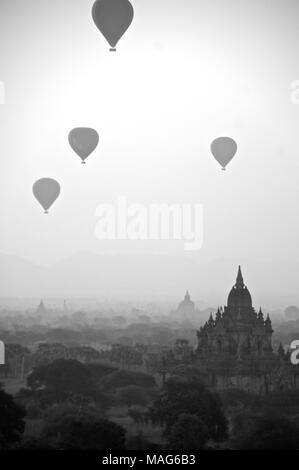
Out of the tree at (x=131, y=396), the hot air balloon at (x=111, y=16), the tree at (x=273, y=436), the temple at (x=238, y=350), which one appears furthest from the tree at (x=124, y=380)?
the hot air balloon at (x=111, y=16)

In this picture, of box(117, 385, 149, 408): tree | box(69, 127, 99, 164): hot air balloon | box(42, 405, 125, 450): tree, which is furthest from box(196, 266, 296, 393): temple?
box(42, 405, 125, 450): tree

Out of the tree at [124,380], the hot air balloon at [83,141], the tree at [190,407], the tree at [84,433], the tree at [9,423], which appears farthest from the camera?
the hot air balloon at [83,141]

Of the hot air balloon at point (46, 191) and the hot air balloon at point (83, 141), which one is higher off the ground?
the hot air balloon at point (83, 141)

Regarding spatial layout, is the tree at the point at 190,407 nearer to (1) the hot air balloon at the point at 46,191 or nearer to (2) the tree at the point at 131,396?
(2) the tree at the point at 131,396
